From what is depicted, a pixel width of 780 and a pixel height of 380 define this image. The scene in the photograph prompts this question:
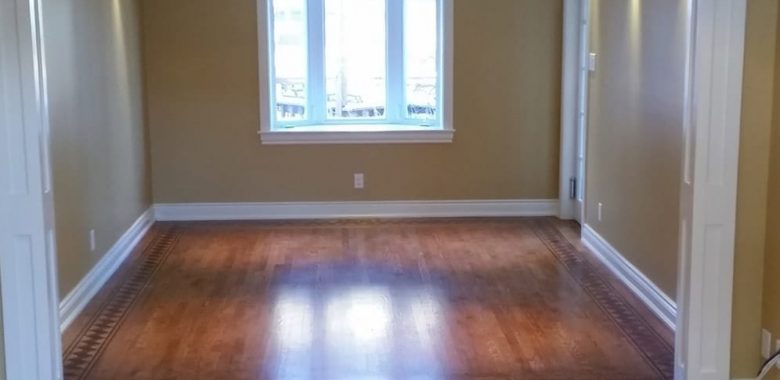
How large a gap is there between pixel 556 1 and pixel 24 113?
4.70m

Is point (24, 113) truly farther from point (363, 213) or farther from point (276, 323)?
point (363, 213)

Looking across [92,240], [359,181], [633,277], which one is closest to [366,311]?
[633,277]

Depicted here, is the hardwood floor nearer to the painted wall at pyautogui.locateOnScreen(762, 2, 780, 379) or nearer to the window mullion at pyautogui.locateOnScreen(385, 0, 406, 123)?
the painted wall at pyautogui.locateOnScreen(762, 2, 780, 379)

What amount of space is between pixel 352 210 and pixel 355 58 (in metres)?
1.20

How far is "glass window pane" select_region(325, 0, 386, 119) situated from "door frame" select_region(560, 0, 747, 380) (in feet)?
13.7

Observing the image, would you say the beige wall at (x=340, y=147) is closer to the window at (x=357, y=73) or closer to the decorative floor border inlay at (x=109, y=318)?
the window at (x=357, y=73)

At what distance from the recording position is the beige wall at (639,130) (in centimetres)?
464

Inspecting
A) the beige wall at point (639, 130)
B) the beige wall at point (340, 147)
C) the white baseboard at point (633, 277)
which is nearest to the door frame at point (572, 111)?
the beige wall at point (340, 147)

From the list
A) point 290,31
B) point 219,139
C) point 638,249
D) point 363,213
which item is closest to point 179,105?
point 219,139

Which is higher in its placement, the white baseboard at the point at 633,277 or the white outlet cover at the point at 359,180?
the white outlet cover at the point at 359,180

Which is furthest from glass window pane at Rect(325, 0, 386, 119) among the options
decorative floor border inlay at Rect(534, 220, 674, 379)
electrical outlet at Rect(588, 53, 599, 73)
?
electrical outlet at Rect(588, 53, 599, 73)

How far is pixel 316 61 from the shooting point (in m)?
7.40

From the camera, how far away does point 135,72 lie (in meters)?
6.67

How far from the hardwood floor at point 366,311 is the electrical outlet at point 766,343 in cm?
50
